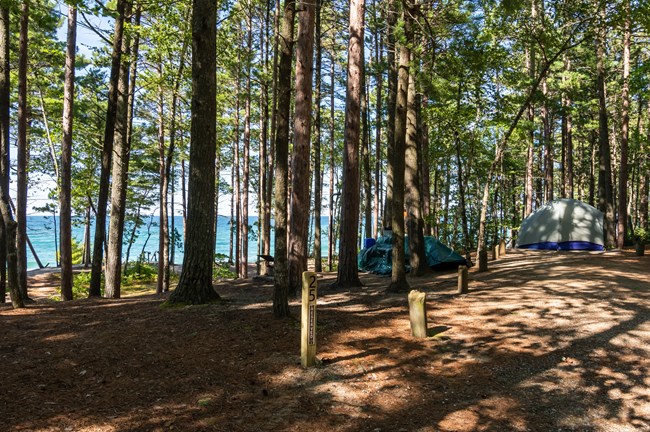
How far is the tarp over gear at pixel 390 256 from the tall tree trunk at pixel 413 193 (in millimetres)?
820

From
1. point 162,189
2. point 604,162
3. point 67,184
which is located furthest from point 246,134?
point 604,162

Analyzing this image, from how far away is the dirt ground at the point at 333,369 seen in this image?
3.79 meters

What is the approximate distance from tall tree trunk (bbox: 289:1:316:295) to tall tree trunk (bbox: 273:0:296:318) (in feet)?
3.74

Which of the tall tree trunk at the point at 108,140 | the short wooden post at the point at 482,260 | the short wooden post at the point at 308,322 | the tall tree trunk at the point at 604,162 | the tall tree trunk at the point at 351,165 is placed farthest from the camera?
the tall tree trunk at the point at 604,162

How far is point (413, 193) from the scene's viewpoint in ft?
40.1

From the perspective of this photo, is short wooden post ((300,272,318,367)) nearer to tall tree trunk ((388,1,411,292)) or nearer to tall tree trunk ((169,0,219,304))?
tall tree trunk ((169,0,219,304))

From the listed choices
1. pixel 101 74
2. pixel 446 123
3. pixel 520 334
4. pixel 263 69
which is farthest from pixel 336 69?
pixel 520 334

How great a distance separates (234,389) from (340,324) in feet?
8.83

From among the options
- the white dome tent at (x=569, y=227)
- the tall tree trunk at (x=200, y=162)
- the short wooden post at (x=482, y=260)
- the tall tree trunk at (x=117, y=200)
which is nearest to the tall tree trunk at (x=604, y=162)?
the white dome tent at (x=569, y=227)

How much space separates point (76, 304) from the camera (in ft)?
28.9

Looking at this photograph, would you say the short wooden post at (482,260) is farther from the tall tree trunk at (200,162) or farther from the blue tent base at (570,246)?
the tall tree trunk at (200,162)

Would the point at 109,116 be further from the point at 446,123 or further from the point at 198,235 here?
the point at 446,123

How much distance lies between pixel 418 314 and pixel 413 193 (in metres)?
6.62

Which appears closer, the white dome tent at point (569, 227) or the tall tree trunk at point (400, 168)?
the tall tree trunk at point (400, 168)
